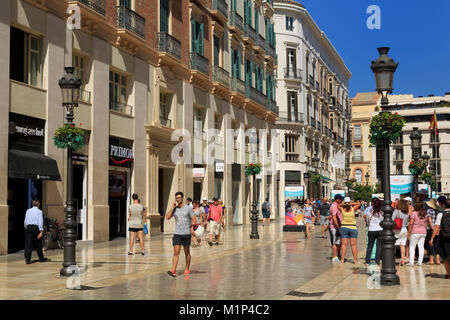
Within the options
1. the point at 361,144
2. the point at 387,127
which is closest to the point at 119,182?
the point at 387,127

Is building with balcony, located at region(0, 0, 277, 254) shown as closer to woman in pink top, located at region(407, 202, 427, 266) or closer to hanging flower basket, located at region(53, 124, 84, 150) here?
hanging flower basket, located at region(53, 124, 84, 150)

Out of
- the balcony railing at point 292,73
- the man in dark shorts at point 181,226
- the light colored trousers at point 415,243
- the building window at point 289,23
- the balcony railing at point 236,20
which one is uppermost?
the building window at point 289,23

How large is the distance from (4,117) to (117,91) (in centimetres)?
763

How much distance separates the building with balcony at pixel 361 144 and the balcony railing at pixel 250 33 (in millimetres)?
71127

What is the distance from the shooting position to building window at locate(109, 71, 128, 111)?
24188mm

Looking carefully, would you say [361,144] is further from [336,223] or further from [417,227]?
[417,227]

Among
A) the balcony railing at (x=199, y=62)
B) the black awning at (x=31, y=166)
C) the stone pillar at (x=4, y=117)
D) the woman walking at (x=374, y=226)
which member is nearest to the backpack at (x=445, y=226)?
the woman walking at (x=374, y=226)

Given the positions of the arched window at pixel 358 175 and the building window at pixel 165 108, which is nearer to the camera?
the building window at pixel 165 108

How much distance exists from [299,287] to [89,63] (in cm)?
1419

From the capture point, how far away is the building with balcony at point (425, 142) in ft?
350

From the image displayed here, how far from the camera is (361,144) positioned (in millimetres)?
113812

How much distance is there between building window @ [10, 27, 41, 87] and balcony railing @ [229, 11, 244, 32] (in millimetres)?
18919

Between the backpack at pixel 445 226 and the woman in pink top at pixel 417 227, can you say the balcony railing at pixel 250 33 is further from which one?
the backpack at pixel 445 226
